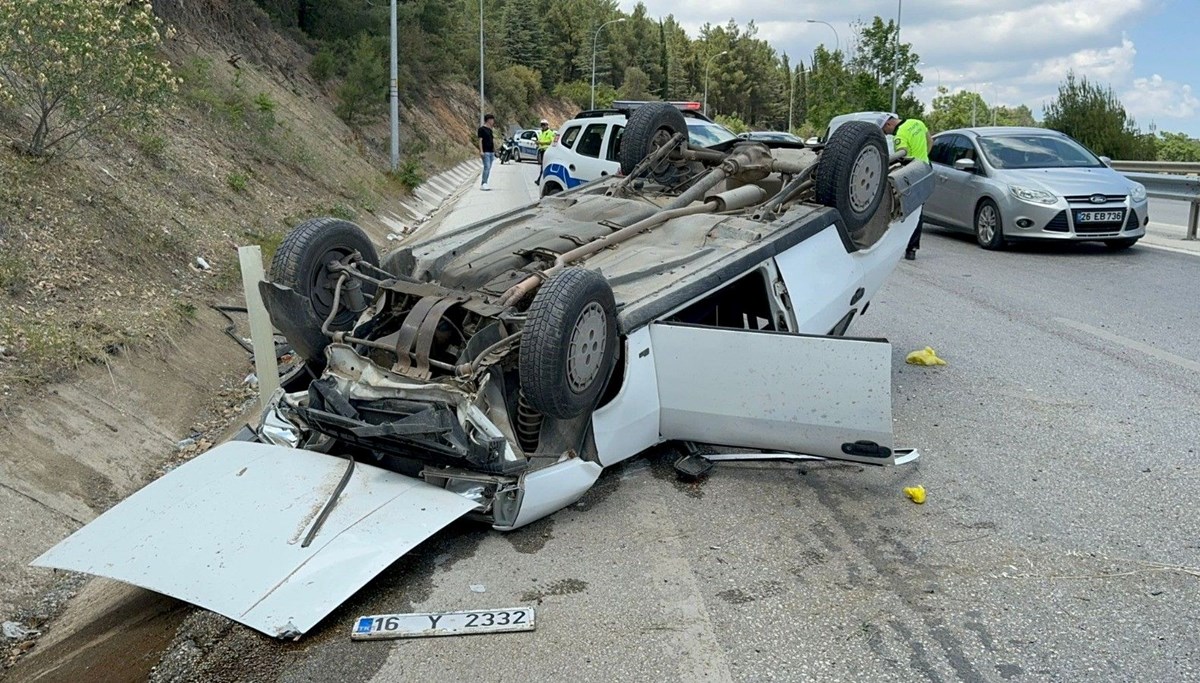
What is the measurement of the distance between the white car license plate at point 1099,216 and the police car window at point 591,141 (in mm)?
5970

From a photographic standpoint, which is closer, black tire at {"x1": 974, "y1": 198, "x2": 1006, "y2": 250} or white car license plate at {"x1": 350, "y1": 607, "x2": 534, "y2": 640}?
white car license plate at {"x1": 350, "y1": 607, "x2": 534, "y2": 640}

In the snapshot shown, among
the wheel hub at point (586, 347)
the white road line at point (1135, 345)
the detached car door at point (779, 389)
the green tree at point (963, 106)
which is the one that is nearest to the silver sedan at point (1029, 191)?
the white road line at point (1135, 345)

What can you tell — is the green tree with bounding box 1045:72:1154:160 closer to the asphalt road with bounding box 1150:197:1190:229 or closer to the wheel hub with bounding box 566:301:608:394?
the asphalt road with bounding box 1150:197:1190:229

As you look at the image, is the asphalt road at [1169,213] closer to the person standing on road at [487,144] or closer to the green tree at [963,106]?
the person standing on road at [487,144]

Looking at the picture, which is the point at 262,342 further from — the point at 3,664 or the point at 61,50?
the point at 61,50

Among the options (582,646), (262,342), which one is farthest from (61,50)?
(582,646)

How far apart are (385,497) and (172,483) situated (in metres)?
0.99

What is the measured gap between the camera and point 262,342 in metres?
5.75

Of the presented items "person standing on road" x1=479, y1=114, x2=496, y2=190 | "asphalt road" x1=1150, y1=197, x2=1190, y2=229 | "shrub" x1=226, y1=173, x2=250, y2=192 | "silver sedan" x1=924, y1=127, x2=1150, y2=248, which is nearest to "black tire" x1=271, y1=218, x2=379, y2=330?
"shrub" x1=226, y1=173, x2=250, y2=192

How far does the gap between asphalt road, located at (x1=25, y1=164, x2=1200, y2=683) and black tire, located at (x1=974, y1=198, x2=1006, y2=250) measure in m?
6.10

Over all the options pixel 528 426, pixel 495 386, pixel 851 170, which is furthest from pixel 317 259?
pixel 851 170

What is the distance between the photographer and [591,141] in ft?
43.2

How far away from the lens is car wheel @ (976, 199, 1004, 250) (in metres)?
11.8

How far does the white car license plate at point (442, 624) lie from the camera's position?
335cm
